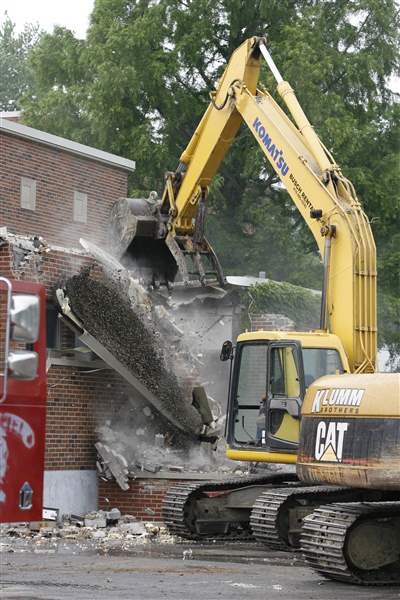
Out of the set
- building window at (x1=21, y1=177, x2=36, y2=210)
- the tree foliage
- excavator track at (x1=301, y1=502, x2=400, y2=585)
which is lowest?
excavator track at (x1=301, y1=502, x2=400, y2=585)

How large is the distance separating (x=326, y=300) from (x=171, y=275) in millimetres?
5638

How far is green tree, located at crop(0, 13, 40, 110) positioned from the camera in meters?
72.0

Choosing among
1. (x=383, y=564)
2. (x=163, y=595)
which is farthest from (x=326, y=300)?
(x=163, y=595)

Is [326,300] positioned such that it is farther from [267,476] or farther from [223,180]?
[223,180]

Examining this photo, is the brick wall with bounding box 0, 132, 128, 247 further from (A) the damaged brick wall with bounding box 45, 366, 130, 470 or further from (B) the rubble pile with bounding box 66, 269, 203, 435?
(A) the damaged brick wall with bounding box 45, 366, 130, 470

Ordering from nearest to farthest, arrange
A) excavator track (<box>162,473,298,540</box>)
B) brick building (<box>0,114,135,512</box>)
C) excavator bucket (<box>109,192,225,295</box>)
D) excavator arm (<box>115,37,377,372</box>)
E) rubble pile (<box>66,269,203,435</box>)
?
excavator arm (<box>115,37,377,372</box>)
excavator track (<box>162,473,298,540</box>)
brick building (<box>0,114,135,512</box>)
rubble pile (<box>66,269,203,435</box>)
excavator bucket (<box>109,192,225,295</box>)

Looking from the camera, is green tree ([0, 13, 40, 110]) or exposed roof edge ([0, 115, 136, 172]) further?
green tree ([0, 13, 40, 110])

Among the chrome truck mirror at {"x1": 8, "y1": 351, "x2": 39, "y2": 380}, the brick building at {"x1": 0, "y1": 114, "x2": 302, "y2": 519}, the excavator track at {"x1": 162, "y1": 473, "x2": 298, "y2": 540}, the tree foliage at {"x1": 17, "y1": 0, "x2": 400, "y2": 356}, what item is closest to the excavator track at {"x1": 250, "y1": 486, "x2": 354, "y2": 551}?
the excavator track at {"x1": 162, "y1": 473, "x2": 298, "y2": 540}

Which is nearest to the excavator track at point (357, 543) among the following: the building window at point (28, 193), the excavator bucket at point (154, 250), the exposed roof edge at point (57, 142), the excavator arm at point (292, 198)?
the excavator arm at point (292, 198)

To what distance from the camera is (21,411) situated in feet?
33.2

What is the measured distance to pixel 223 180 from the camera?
39.3 meters

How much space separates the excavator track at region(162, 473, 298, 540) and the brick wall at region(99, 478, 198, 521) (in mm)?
1628

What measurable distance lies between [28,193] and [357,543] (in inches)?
544

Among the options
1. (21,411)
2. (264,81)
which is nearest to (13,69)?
(264,81)
